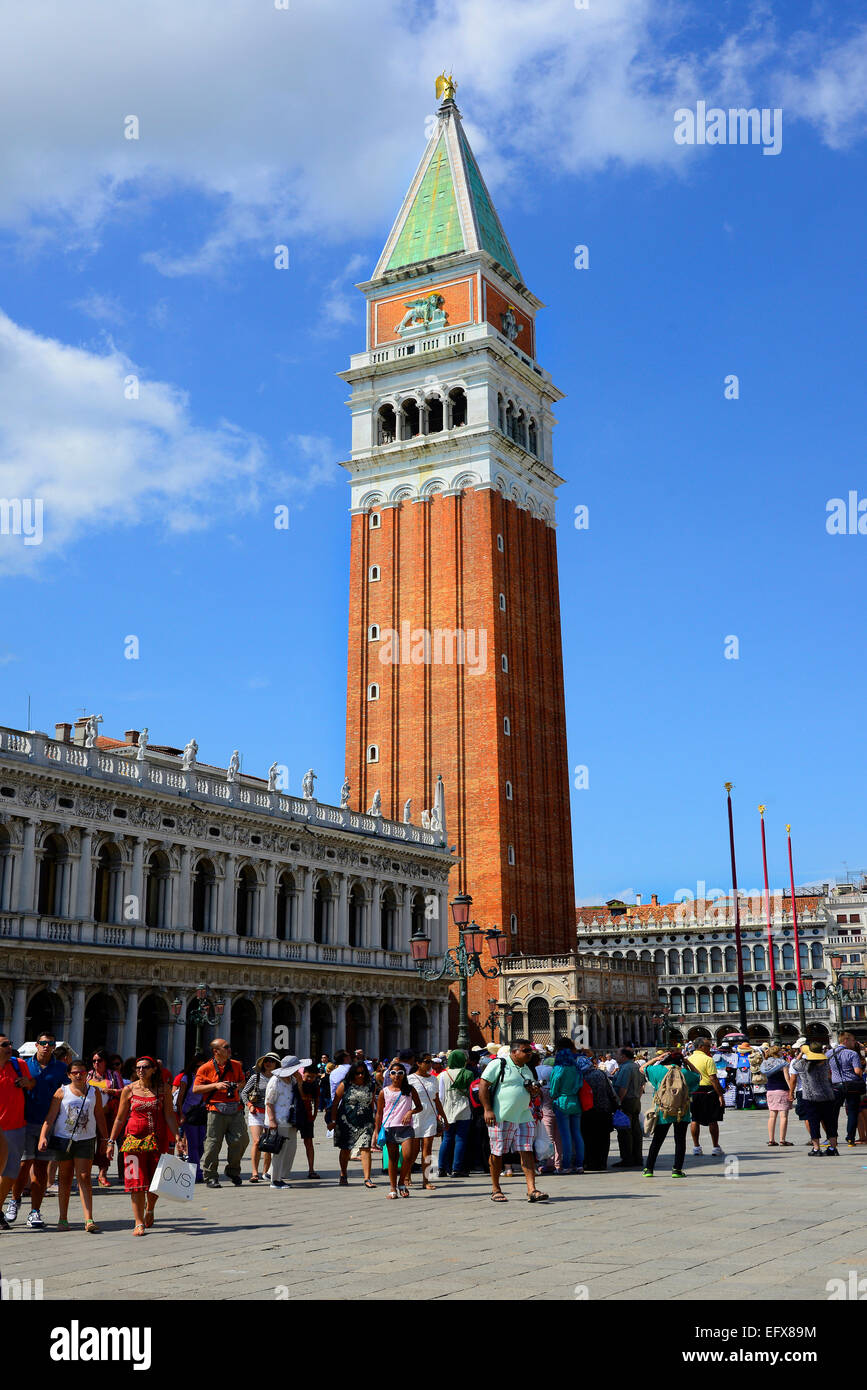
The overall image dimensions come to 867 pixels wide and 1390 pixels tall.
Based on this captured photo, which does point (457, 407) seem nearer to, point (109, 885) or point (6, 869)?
point (109, 885)

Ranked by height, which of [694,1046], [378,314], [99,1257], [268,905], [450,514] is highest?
[378,314]

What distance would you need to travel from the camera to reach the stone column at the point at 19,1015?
32250 millimetres

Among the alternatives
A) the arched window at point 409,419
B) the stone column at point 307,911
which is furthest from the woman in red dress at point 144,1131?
the arched window at point 409,419

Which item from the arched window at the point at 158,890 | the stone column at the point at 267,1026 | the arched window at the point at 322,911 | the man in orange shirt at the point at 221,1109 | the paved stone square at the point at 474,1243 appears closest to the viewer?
the paved stone square at the point at 474,1243

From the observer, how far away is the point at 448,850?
5466cm

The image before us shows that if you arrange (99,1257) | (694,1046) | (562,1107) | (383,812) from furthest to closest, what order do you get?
1. (383,812)
2. (694,1046)
3. (562,1107)
4. (99,1257)

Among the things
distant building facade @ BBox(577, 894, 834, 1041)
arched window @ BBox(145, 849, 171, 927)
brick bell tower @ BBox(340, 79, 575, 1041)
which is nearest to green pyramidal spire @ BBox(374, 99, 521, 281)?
brick bell tower @ BBox(340, 79, 575, 1041)

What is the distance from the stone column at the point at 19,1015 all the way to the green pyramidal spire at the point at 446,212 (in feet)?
147

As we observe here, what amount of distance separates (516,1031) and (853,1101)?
122 ft

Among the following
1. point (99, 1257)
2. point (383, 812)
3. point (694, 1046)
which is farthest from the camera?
point (383, 812)

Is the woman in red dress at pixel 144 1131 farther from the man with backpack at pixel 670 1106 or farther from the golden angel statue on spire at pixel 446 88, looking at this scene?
the golden angel statue on spire at pixel 446 88

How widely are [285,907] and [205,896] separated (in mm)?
4443

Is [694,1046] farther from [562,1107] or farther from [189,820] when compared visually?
[189,820]
